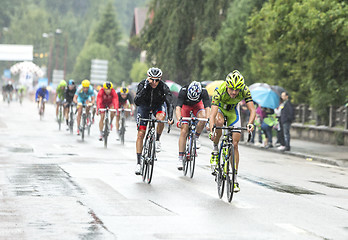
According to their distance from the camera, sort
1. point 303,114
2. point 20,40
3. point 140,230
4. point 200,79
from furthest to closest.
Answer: point 20,40
point 200,79
point 303,114
point 140,230

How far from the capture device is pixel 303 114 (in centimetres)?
3316

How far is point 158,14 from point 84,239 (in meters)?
37.0

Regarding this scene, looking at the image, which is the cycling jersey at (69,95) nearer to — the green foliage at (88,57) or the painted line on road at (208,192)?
the painted line on road at (208,192)

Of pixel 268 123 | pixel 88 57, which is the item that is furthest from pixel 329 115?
pixel 88 57

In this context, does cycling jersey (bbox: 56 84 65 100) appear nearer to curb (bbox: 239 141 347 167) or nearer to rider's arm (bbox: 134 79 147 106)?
curb (bbox: 239 141 347 167)

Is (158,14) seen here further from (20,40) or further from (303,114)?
(20,40)

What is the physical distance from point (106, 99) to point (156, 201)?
11.3 meters

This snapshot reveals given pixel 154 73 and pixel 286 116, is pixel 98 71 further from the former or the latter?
pixel 154 73

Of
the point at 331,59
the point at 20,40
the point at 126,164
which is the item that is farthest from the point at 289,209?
the point at 20,40

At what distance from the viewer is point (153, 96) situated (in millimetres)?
12836

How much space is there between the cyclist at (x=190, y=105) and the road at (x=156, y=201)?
25.7 inches

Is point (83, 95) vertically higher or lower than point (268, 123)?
higher

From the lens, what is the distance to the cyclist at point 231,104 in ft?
35.8

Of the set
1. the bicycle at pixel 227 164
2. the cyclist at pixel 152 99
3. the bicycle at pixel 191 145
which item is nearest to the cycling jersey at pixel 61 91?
the bicycle at pixel 191 145
